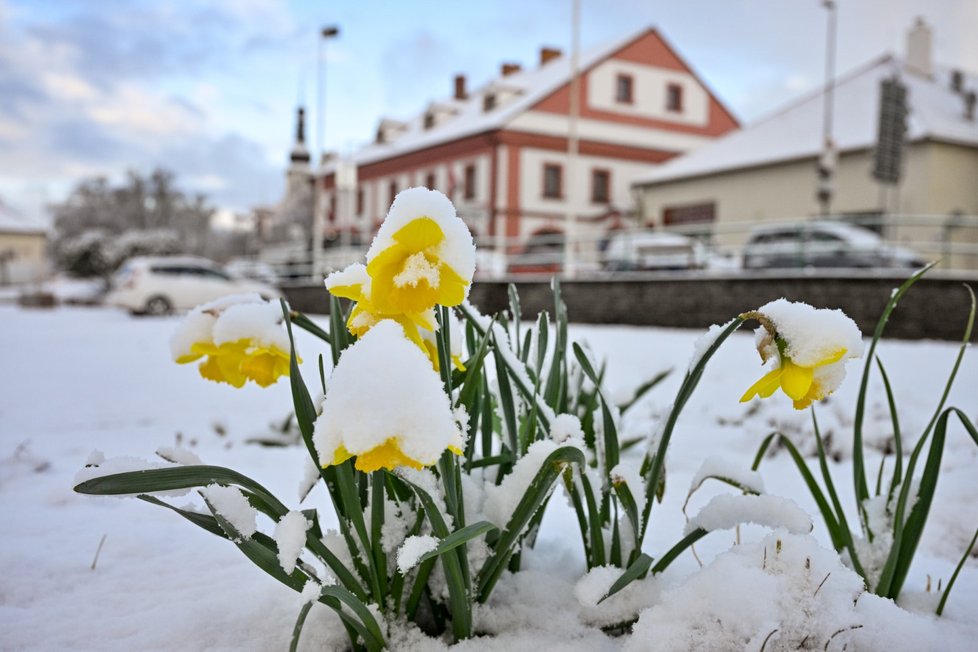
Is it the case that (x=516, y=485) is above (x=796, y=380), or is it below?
below

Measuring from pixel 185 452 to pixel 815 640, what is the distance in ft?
3.91

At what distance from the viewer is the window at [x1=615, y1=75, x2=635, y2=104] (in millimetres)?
27406

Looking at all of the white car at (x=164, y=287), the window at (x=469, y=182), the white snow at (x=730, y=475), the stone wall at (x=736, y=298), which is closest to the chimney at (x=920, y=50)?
the window at (x=469, y=182)

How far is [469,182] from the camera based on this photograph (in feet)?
89.6

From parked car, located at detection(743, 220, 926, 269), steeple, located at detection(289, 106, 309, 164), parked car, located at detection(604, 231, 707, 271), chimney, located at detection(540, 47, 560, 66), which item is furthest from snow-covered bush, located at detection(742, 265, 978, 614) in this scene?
chimney, located at detection(540, 47, 560, 66)

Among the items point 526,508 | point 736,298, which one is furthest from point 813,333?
point 736,298

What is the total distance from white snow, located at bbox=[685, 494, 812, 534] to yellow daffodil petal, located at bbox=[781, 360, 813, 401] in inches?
14.1

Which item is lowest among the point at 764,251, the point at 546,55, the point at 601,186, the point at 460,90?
the point at 764,251

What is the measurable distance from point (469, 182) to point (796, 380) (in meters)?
26.6

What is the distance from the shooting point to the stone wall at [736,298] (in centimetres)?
827

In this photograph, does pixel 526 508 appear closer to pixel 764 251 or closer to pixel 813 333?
pixel 813 333

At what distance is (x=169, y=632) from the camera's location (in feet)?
4.75

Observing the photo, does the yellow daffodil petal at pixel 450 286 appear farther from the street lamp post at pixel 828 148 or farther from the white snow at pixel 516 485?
the street lamp post at pixel 828 148

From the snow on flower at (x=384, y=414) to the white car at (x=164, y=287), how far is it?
50.6ft
